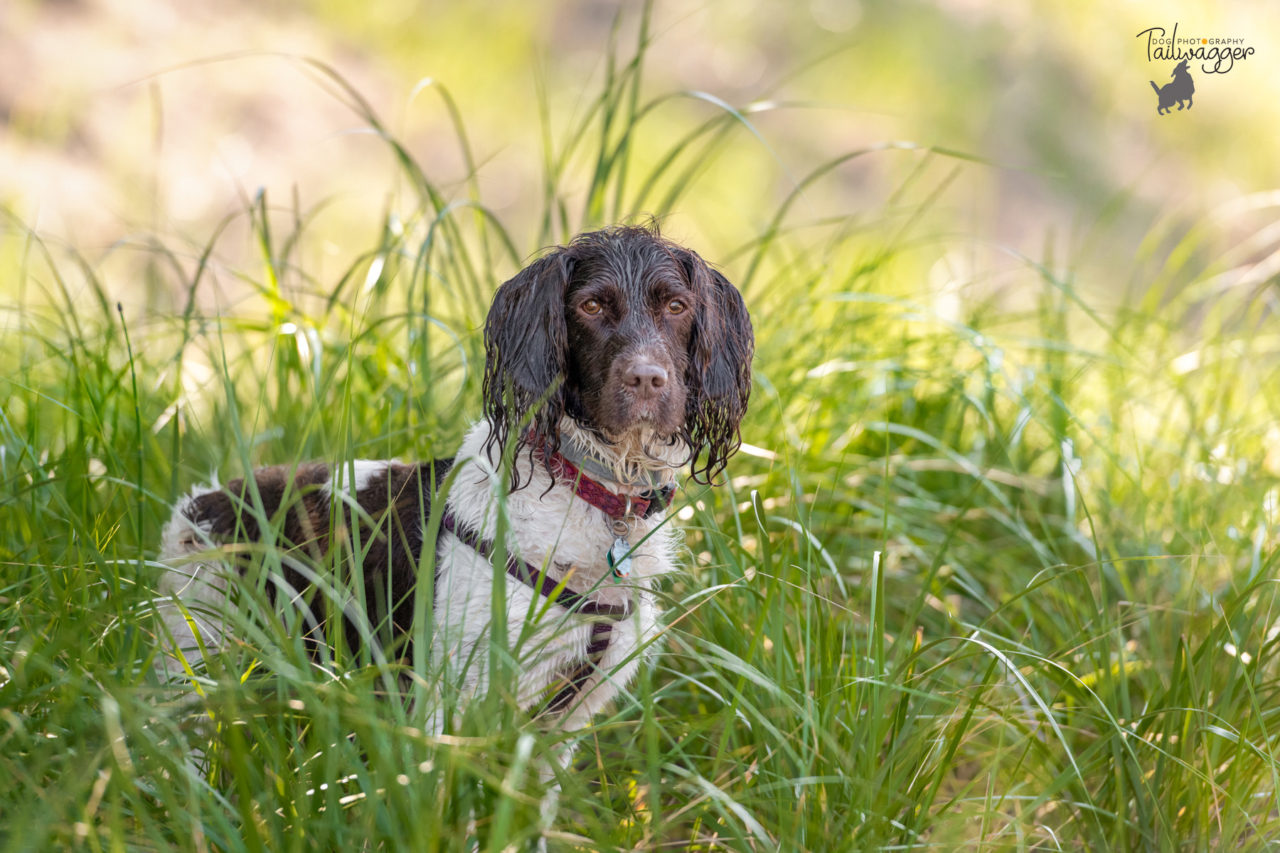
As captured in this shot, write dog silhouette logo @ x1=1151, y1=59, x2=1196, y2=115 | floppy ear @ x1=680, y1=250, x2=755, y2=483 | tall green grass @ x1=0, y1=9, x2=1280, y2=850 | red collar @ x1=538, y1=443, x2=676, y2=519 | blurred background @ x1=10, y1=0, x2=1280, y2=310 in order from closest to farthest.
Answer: tall green grass @ x1=0, y1=9, x2=1280, y2=850 < red collar @ x1=538, y1=443, x2=676, y2=519 < floppy ear @ x1=680, y1=250, x2=755, y2=483 < dog silhouette logo @ x1=1151, y1=59, x2=1196, y2=115 < blurred background @ x1=10, y1=0, x2=1280, y2=310

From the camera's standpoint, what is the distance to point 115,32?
867 cm

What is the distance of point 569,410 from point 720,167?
7822 mm

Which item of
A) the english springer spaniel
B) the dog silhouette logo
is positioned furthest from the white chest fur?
the dog silhouette logo

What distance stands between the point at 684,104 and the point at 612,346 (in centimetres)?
861

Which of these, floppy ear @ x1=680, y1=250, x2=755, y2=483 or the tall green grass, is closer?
the tall green grass

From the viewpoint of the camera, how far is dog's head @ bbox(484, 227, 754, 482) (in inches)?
93.4

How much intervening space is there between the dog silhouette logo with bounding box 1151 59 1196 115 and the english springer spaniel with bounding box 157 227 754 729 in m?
2.92

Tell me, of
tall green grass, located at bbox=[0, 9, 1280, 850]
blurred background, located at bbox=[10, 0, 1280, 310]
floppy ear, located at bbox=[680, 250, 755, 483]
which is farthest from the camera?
blurred background, located at bbox=[10, 0, 1280, 310]

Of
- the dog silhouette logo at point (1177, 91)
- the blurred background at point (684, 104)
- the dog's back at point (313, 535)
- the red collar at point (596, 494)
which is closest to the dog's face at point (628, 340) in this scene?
the red collar at point (596, 494)

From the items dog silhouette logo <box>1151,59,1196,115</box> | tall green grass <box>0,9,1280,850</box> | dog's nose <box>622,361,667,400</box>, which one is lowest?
tall green grass <box>0,9,1280,850</box>

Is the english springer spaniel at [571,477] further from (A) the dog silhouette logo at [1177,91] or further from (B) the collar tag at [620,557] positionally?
(A) the dog silhouette logo at [1177,91]

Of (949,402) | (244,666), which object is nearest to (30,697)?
(244,666)

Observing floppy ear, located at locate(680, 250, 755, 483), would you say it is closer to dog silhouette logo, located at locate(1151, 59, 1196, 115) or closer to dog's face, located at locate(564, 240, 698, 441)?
dog's face, located at locate(564, 240, 698, 441)

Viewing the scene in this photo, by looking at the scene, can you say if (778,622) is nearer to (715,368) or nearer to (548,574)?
(548,574)
